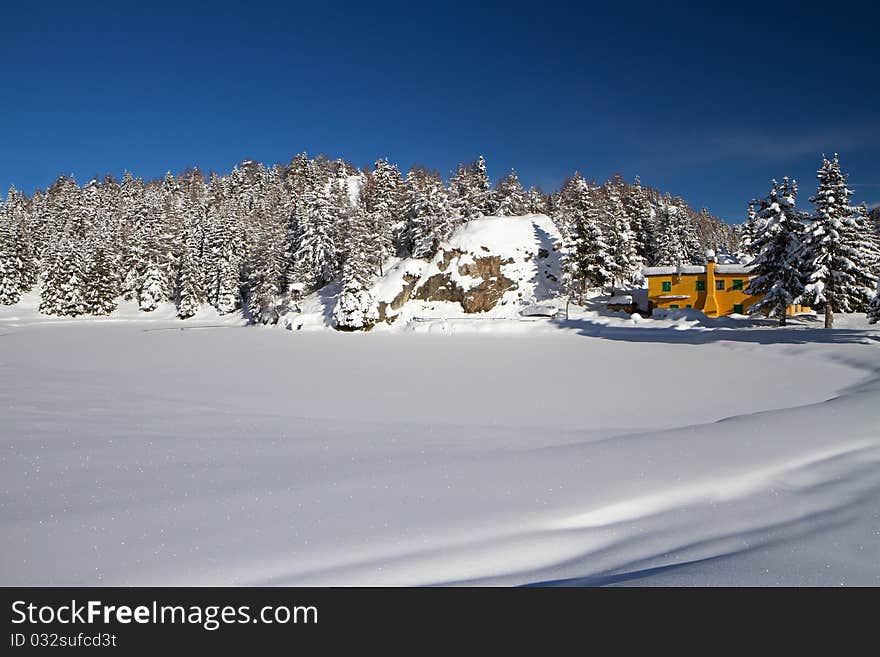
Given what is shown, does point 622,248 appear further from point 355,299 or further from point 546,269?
point 355,299

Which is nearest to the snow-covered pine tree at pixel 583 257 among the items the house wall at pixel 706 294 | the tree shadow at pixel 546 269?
the tree shadow at pixel 546 269

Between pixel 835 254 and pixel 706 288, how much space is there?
55.0 feet

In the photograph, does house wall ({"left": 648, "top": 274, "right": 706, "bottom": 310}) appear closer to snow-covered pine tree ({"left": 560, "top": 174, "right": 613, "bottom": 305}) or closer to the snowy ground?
snow-covered pine tree ({"left": 560, "top": 174, "right": 613, "bottom": 305})

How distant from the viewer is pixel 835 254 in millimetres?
30375

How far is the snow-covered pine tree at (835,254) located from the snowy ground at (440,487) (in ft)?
79.3

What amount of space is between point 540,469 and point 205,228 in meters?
71.1

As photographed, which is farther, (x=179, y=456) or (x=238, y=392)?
(x=238, y=392)

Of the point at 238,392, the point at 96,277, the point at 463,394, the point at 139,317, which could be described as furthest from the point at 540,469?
the point at 96,277

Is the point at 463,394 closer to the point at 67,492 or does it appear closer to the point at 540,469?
the point at 540,469

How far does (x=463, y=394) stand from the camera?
11.5 m

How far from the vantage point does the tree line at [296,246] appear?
53062 mm

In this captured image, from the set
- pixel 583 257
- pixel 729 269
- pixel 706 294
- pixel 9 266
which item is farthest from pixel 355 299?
pixel 9 266

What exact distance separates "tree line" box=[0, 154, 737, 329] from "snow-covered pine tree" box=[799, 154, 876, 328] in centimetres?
2181

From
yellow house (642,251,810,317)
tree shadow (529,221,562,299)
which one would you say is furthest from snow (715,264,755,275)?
tree shadow (529,221,562,299)
